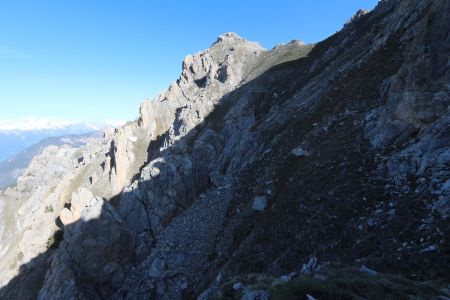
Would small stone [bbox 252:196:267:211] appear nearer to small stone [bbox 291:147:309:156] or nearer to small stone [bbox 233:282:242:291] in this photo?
small stone [bbox 291:147:309:156]

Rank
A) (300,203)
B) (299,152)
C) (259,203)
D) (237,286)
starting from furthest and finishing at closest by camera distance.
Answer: (299,152)
(259,203)
(300,203)
(237,286)

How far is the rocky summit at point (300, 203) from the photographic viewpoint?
1609 centimetres

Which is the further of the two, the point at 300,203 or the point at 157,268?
the point at 157,268

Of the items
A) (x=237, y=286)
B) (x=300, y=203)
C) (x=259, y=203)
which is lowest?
(x=237, y=286)

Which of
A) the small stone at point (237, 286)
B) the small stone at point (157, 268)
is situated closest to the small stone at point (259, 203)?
the small stone at point (157, 268)

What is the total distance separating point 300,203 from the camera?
84.2ft

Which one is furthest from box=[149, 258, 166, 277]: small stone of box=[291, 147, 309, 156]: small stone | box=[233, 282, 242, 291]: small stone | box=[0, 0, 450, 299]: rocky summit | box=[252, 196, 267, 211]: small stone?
box=[233, 282, 242, 291]: small stone

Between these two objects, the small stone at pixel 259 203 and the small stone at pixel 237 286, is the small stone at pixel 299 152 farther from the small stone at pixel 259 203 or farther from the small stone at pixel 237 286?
the small stone at pixel 237 286

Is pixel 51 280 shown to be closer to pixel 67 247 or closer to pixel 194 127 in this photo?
pixel 67 247

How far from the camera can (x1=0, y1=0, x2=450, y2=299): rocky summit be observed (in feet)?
52.8

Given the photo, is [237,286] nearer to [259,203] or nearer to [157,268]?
[259,203]

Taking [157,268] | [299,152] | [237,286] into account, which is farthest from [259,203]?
[237,286]

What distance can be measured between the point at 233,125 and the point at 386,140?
3919 centimetres

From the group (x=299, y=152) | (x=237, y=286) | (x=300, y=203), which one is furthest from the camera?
(x=299, y=152)
